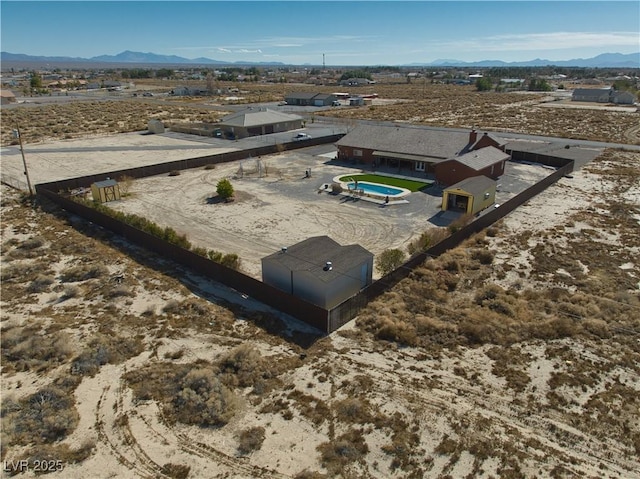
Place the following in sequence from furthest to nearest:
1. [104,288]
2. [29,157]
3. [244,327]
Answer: [29,157] → [104,288] → [244,327]

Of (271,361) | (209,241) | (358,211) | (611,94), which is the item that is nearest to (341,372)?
(271,361)

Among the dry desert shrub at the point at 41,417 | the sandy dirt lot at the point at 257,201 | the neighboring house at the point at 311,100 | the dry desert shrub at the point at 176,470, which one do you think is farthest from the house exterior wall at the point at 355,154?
the neighboring house at the point at 311,100

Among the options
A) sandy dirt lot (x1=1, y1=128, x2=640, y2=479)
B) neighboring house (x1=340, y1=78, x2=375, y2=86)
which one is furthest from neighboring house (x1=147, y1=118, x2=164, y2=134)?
neighboring house (x1=340, y1=78, x2=375, y2=86)

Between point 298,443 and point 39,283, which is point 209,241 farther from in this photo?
point 298,443

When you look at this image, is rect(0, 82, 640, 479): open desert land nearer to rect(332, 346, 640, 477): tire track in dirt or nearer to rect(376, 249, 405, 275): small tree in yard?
rect(332, 346, 640, 477): tire track in dirt

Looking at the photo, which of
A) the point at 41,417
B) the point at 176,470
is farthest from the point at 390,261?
the point at 41,417

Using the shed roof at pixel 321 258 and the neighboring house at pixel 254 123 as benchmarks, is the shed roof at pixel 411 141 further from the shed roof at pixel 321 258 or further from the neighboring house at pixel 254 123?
the shed roof at pixel 321 258
